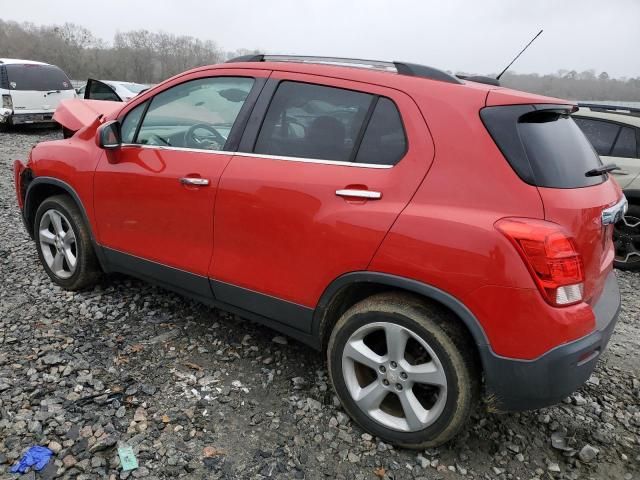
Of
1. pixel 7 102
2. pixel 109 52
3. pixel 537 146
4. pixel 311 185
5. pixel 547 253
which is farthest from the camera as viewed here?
pixel 109 52

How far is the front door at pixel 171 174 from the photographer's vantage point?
2807mm

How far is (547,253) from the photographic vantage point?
1895mm

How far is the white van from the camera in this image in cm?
1166

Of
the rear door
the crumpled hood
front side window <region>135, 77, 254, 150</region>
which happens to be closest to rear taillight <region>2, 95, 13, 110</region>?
the crumpled hood

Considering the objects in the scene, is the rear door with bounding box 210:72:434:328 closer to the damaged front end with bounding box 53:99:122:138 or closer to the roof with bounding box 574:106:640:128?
the damaged front end with bounding box 53:99:122:138

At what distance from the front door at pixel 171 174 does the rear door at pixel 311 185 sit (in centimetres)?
16

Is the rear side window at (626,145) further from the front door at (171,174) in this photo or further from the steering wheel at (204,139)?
the steering wheel at (204,139)

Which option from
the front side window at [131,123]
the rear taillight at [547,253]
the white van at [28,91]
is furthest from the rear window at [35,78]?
the rear taillight at [547,253]

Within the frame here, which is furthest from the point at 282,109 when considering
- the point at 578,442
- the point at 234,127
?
the point at 578,442

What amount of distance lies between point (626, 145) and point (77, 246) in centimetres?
545

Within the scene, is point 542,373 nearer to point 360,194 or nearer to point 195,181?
point 360,194

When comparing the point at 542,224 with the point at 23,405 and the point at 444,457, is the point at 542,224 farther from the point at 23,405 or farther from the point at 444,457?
the point at 23,405

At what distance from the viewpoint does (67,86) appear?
1254 centimetres

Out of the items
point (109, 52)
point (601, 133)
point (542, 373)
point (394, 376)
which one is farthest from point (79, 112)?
point (109, 52)
